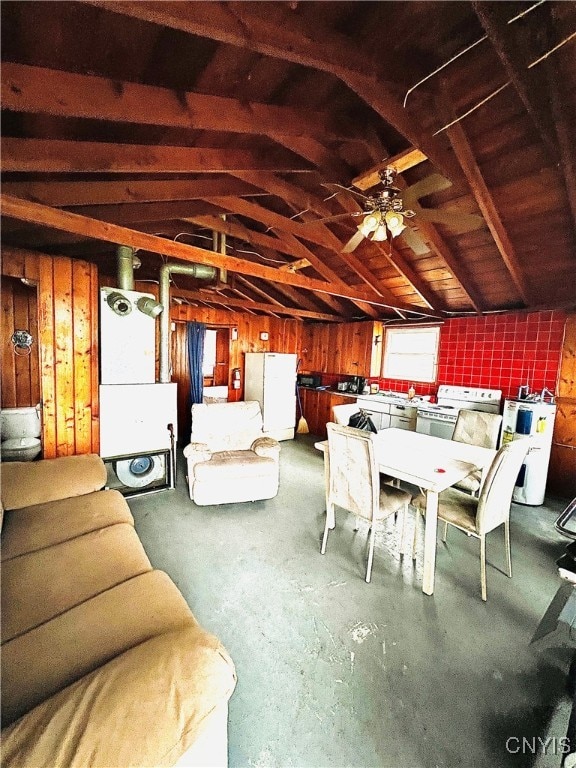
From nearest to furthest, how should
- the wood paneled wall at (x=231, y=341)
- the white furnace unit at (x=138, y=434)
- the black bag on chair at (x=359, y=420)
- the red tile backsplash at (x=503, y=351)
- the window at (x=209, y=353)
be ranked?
the white furnace unit at (x=138, y=434), the black bag on chair at (x=359, y=420), the red tile backsplash at (x=503, y=351), the wood paneled wall at (x=231, y=341), the window at (x=209, y=353)

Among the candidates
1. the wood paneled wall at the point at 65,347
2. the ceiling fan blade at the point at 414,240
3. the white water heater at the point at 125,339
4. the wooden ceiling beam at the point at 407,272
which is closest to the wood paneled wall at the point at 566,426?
the wooden ceiling beam at the point at 407,272

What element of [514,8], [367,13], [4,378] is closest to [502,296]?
[514,8]

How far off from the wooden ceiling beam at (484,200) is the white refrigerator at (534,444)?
1.37 meters

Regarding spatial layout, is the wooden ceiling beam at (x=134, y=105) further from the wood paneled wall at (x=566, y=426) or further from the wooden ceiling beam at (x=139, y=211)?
the wood paneled wall at (x=566, y=426)

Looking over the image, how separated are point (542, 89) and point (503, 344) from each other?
123 inches

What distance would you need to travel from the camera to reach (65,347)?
2.93 m

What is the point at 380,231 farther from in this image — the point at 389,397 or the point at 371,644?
the point at 389,397

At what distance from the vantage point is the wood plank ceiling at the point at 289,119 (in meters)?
1.31

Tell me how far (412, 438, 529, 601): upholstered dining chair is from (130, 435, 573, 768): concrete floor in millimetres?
344

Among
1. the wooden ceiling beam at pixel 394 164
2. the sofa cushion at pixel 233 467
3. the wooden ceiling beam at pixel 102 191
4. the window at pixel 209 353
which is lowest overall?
the sofa cushion at pixel 233 467

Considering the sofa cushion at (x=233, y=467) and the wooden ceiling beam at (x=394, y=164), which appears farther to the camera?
the sofa cushion at (x=233, y=467)

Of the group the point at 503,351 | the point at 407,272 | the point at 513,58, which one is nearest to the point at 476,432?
the point at 503,351

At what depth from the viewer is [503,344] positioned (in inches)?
165

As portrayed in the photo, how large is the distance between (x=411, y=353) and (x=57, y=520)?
16.9 ft
